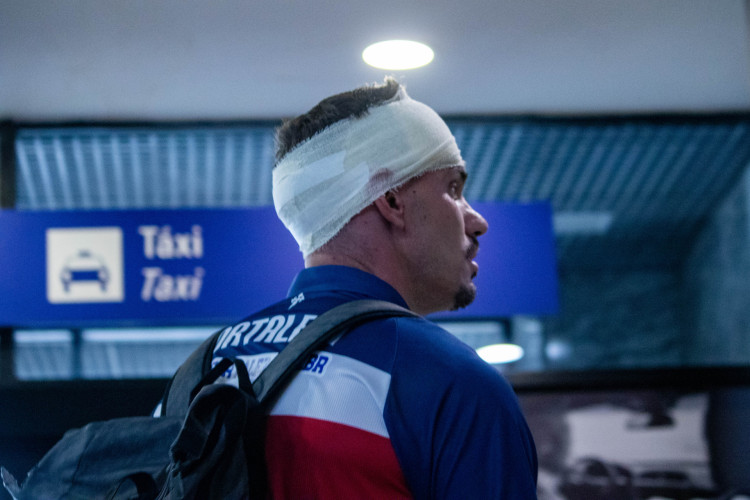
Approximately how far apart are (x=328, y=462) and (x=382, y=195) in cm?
36

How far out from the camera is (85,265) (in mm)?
2947

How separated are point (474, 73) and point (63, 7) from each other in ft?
4.38

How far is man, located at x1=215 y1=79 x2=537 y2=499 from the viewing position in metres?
0.79

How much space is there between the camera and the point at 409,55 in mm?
2688

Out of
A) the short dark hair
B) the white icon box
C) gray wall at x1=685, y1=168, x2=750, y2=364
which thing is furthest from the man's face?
gray wall at x1=685, y1=168, x2=750, y2=364

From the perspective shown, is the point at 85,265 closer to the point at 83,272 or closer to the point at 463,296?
the point at 83,272

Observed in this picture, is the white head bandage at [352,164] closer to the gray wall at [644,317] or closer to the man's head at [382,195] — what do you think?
the man's head at [382,195]

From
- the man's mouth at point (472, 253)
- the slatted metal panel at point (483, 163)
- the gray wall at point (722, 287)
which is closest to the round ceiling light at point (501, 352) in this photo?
the slatted metal panel at point (483, 163)

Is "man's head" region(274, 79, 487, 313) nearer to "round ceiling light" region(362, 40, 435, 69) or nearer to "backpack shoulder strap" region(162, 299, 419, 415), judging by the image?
"backpack shoulder strap" region(162, 299, 419, 415)

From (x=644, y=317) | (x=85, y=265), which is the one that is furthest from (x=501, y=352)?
(x=85, y=265)

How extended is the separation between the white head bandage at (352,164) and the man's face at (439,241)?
0.9 inches

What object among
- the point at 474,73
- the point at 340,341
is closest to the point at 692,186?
the point at 474,73

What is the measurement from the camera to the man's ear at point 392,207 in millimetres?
1030

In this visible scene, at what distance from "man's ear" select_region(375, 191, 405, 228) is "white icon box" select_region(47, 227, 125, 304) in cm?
211
